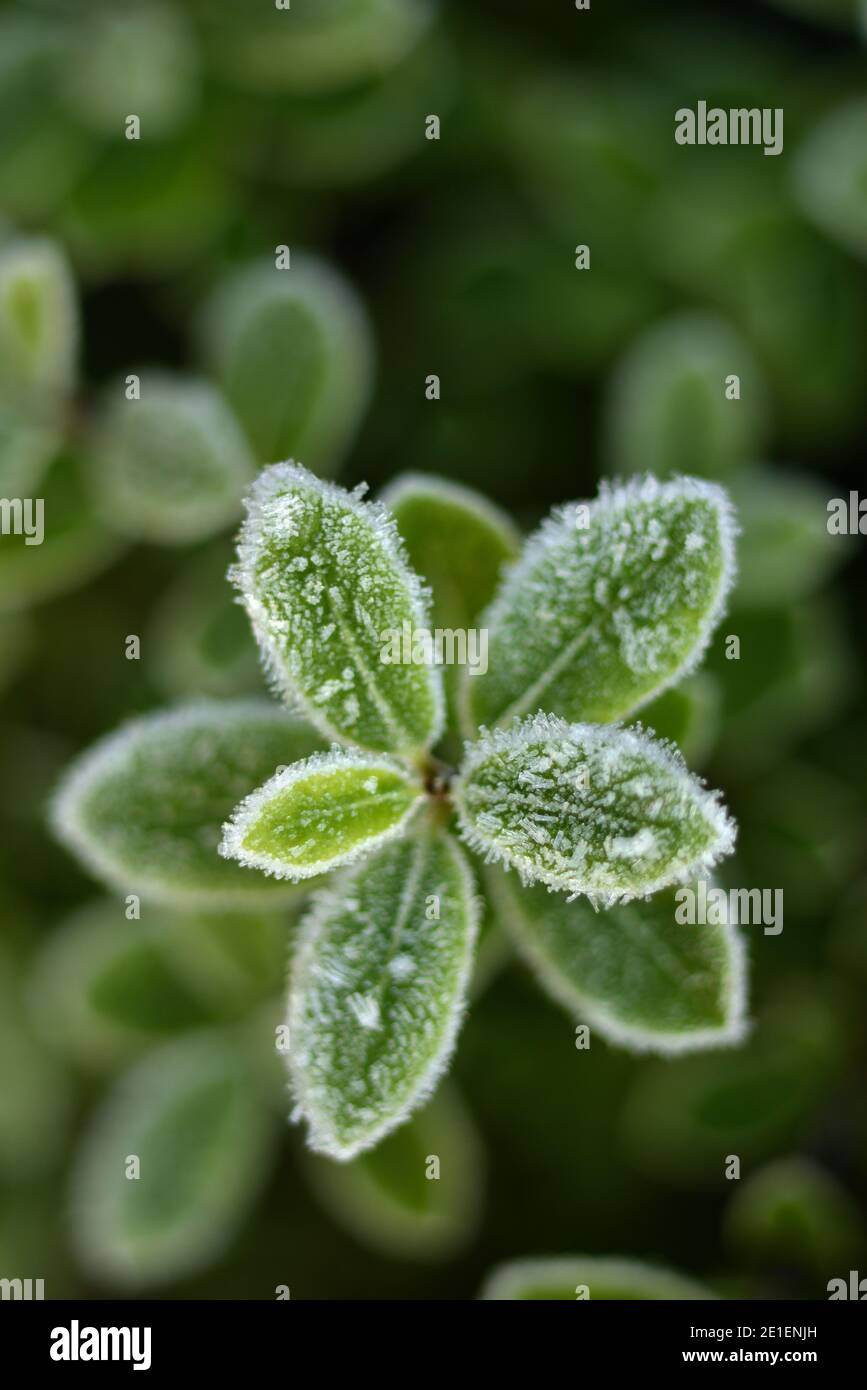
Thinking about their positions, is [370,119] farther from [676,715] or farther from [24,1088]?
[24,1088]

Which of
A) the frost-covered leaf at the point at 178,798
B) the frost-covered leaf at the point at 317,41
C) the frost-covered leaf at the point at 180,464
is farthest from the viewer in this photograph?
the frost-covered leaf at the point at 317,41

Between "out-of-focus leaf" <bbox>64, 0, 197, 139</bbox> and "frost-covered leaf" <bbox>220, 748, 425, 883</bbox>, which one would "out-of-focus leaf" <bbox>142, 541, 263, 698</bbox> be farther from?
"out-of-focus leaf" <bbox>64, 0, 197, 139</bbox>

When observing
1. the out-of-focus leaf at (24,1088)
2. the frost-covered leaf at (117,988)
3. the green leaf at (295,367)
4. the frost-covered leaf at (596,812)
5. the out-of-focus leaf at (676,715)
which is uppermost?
the green leaf at (295,367)

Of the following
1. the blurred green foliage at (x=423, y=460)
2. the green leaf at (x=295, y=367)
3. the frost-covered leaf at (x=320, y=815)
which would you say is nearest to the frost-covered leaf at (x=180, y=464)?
the blurred green foliage at (x=423, y=460)

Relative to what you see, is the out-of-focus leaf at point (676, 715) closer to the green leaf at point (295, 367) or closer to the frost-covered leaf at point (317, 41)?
the green leaf at point (295, 367)
